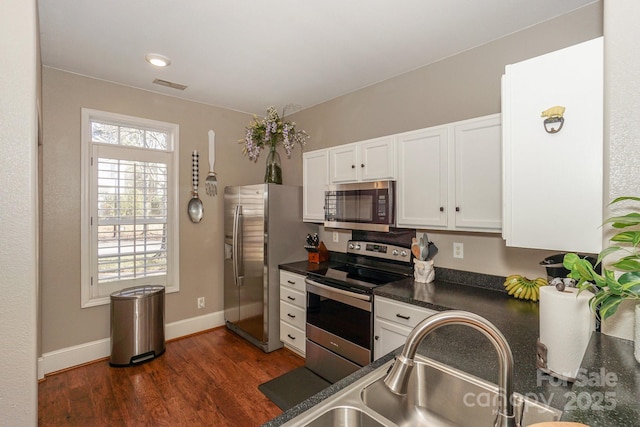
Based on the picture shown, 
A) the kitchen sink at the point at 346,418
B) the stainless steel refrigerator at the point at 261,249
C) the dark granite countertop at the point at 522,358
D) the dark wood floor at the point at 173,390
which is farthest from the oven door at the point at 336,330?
the kitchen sink at the point at 346,418

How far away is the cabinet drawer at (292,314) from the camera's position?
2.99 metres

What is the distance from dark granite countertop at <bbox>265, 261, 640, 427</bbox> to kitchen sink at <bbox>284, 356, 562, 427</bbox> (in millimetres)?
41

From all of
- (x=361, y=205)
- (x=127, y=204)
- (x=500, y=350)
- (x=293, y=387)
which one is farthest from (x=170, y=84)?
(x=500, y=350)

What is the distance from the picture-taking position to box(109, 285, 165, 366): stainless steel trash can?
2.94 meters

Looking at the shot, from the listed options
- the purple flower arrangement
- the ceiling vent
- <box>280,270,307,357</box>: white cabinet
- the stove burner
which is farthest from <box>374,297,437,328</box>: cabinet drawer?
the ceiling vent

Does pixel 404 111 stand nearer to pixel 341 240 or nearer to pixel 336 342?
pixel 341 240

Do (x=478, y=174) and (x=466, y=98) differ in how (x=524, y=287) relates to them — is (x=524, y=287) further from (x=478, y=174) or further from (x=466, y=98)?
(x=466, y=98)

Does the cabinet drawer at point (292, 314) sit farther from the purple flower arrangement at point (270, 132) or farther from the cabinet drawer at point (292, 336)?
the purple flower arrangement at point (270, 132)

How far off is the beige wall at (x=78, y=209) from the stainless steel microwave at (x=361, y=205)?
1.63 metres

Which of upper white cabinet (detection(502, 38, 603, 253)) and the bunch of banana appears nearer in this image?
upper white cabinet (detection(502, 38, 603, 253))

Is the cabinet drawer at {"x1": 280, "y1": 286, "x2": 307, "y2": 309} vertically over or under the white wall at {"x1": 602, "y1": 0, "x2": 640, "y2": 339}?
under

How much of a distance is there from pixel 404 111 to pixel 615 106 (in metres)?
1.92

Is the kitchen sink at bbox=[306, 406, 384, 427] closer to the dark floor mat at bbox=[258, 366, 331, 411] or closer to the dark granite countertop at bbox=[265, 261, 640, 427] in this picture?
the dark granite countertop at bbox=[265, 261, 640, 427]

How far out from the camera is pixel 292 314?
10.2 ft
